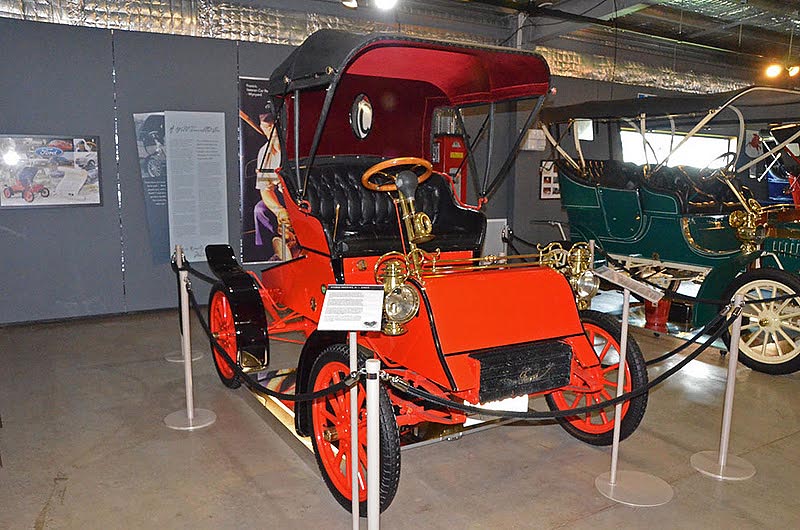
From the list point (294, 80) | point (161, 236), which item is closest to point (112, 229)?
point (161, 236)

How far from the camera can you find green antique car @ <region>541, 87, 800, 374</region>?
4.68 meters

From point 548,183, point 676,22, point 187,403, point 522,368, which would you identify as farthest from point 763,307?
point 676,22

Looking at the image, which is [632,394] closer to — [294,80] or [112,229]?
[294,80]

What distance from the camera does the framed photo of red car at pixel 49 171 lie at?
5.65 m

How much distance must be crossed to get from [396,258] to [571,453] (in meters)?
1.45

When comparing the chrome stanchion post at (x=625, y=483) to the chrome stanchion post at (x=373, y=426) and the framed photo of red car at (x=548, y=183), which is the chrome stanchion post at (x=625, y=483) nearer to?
the chrome stanchion post at (x=373, y=426)

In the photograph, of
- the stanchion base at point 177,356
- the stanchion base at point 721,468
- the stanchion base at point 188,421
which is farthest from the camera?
the stanchion base at point 177,356

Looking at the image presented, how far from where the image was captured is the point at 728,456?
336cm

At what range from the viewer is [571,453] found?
11.2ft

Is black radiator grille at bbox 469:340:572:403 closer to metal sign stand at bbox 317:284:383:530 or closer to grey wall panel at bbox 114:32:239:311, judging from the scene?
metal sign stand at bbox 317:284:383:530

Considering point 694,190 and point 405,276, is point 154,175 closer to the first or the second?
point 405,276

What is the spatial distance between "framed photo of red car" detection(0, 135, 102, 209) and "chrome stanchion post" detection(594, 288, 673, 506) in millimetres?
5122

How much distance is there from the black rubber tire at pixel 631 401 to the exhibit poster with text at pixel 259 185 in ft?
11.9

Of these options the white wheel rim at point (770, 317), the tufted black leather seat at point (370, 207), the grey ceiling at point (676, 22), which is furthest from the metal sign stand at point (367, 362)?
the grey ceiling at point (676, 22)
